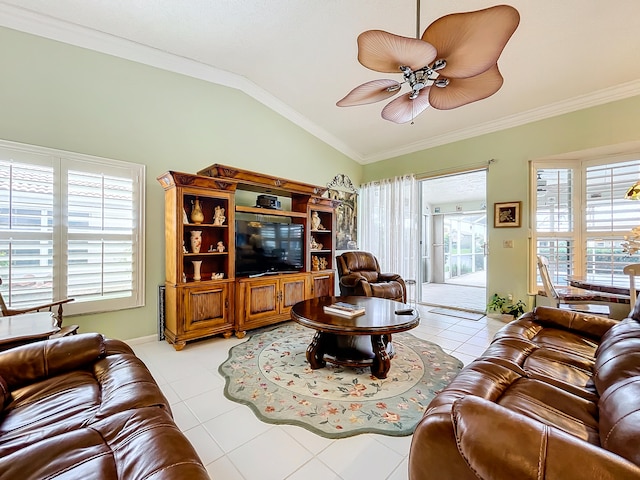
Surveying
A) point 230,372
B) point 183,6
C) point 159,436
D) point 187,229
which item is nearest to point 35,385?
point 159,436

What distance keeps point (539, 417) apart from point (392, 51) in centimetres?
189

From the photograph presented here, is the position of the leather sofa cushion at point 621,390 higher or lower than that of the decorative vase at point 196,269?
lower

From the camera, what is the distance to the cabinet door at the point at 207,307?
300 centimetres

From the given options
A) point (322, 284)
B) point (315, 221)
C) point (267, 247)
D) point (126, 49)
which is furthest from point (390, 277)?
point (126, 49)

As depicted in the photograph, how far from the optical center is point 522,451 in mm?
701

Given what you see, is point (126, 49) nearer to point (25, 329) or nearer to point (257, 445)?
point (25, 329)

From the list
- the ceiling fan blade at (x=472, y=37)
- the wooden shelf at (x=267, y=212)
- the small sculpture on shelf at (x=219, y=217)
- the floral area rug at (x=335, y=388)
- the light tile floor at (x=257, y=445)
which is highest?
the ceiling fan blade at (x=472, y=37)

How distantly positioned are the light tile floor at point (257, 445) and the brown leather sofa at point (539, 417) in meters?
0.61

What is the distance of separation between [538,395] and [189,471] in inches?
56.0

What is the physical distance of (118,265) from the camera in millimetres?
2977

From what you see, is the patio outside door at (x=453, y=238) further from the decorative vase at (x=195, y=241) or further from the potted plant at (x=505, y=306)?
the decorative vase at (x=195, y=241)

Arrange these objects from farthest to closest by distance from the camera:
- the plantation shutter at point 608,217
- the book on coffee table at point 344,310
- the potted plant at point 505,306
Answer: the potted plant at point 505,306 < the plantation shutter at point 608,217 < the book on coffee table at point 344,310

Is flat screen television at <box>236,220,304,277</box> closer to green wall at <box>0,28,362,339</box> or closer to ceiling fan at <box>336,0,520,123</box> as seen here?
green wall at <box>0,28,362,339</box>

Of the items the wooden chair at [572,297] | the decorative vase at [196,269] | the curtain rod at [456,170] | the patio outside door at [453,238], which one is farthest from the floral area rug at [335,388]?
the patio outside door at [453,238]
